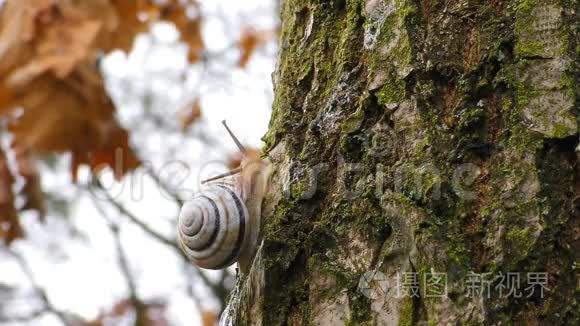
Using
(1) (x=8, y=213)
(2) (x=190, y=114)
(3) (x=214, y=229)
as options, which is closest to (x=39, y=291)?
(2) (x=190, y=114)

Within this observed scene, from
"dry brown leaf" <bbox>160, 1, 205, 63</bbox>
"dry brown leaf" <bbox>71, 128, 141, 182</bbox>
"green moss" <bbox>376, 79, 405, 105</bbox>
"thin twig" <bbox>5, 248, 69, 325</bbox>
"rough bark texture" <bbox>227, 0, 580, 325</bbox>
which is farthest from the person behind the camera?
"thin twig" <bbox>5, 248, 69, 325</bbox>

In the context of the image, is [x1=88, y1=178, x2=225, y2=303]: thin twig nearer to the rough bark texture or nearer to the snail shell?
the snail shell

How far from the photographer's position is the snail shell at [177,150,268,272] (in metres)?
1.64

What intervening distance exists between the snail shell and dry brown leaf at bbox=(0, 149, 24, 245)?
1547 mm

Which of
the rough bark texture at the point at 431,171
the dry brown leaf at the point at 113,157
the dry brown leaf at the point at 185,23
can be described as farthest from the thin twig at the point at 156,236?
the rough bark texture at the point at 431,171

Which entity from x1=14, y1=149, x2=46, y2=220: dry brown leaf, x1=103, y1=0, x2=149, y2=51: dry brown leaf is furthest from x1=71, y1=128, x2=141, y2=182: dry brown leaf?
x1=103, y1=0, x2=149, y2=51: dry brown leaf

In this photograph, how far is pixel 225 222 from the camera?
5.62ft

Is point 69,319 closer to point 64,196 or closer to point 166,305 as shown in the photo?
point 166,305

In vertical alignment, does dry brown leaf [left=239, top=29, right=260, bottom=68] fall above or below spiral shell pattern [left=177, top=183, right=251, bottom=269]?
above

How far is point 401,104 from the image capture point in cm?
134

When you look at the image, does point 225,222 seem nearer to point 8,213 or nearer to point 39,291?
point 8,213

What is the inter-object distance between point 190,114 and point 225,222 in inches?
197

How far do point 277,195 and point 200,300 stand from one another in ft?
15.7

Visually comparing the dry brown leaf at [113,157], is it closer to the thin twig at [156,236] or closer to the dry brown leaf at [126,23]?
the dry brown leaf at [126,23]
